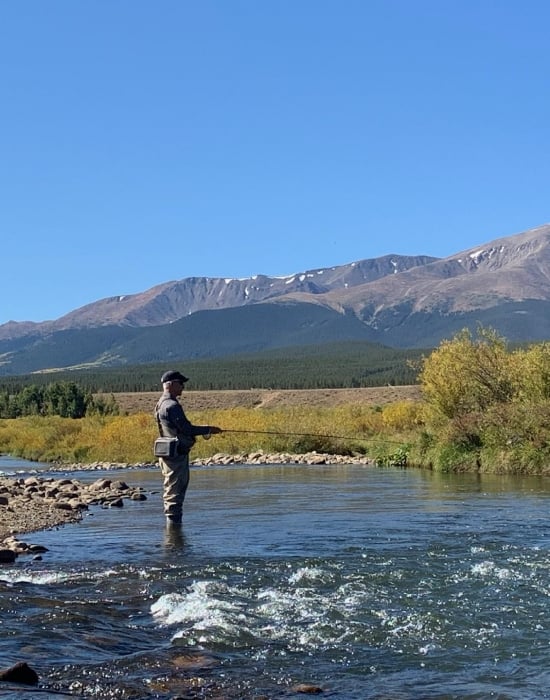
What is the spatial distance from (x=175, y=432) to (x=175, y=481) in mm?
951

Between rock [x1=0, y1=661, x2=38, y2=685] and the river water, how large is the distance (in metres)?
0.13

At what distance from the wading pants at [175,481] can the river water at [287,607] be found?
459 millimetres

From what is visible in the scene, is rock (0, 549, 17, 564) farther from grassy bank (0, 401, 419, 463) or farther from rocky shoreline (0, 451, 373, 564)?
grassy bank (0, 401, 419, 463)

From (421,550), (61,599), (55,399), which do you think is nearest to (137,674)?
(61,599)

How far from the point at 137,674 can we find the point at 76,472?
2902 cm

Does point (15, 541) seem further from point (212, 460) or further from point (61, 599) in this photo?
point (212, 460)

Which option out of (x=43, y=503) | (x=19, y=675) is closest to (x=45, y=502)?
(x=43, y=503)

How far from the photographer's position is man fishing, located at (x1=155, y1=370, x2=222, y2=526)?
15328mm

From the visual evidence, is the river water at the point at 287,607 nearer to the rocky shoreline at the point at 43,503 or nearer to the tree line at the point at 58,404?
the rocky shoreline at the point at 43,503

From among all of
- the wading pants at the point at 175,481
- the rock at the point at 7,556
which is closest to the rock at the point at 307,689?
the rock at the point at 7,556

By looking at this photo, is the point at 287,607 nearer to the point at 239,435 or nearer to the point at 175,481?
the point at 175,481

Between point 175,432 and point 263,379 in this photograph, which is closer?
point 175,432

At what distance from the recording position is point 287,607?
988 cm

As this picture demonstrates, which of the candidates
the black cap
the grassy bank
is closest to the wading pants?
the black cap
